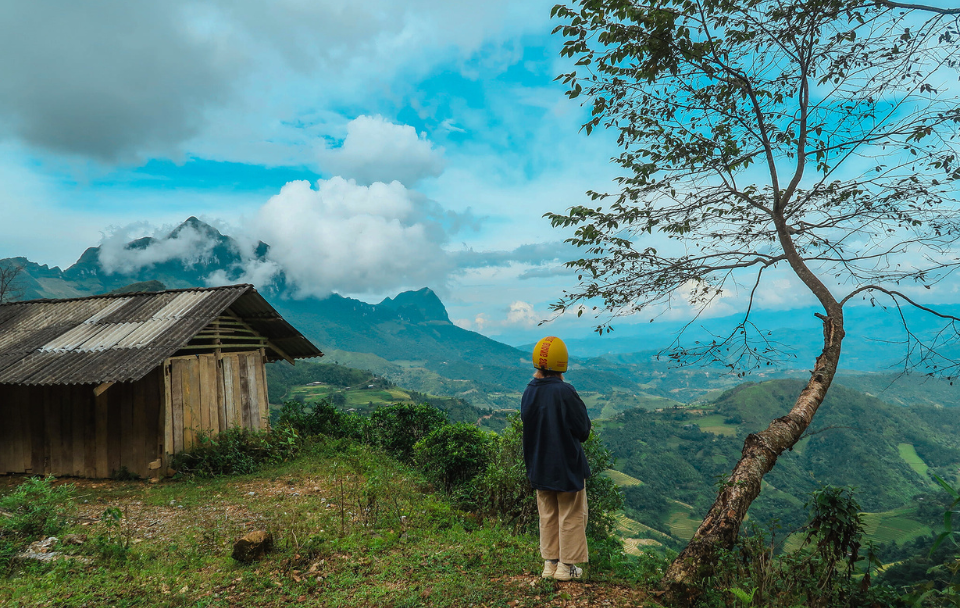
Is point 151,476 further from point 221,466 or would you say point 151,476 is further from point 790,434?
point 790,434

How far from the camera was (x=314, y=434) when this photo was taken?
14102 millimetres

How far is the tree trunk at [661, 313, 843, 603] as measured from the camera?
441cm

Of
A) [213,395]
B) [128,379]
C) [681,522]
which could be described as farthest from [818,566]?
[681,522]

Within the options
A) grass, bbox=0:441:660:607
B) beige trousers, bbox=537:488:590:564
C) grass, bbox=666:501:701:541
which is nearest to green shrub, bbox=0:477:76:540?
grass, bbox=0:441:660:607

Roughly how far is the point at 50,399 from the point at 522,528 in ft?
38.1

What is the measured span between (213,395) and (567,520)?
10.2 m

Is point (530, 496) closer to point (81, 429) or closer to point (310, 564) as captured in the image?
point (310, 564)

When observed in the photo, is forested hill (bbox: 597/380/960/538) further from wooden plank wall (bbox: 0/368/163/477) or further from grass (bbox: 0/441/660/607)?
grass (bbox: 0/441/660/607)

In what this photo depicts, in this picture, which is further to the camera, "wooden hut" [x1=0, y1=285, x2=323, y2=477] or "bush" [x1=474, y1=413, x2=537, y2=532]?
"wooden hut" [x1=0, y1=285, x2=323, y2=477]

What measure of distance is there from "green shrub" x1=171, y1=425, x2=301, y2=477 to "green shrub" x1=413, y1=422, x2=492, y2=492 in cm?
387

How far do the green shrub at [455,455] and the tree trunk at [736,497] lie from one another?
614 cm

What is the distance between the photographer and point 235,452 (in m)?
10.9

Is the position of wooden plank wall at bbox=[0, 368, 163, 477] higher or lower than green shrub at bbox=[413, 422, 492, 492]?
higher

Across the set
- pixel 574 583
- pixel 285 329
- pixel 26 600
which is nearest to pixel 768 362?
pixel 574 583
